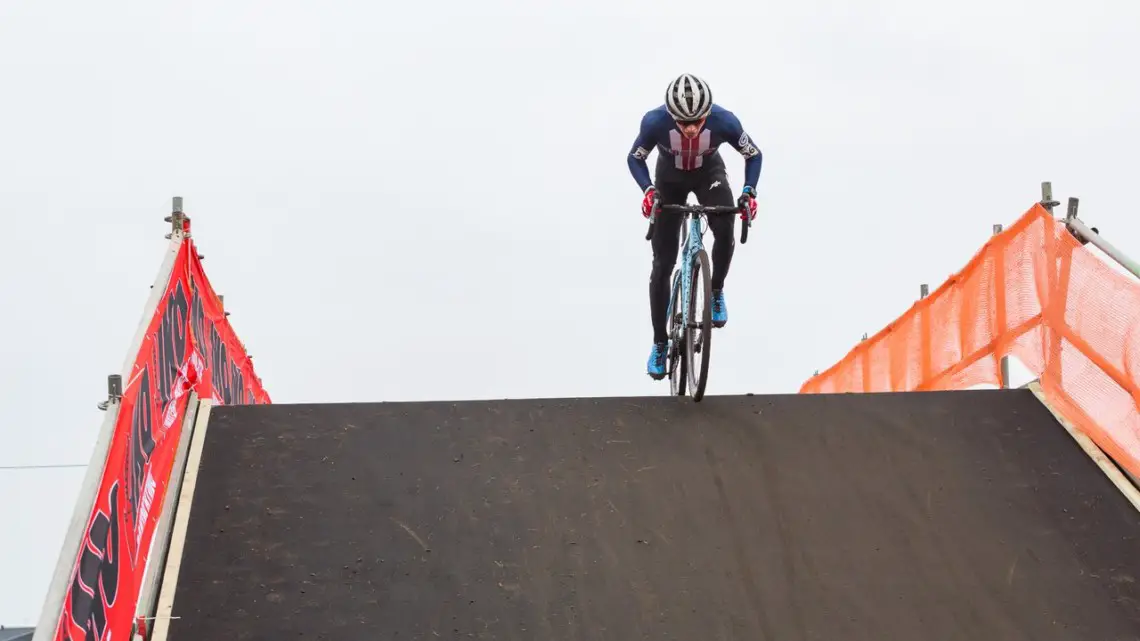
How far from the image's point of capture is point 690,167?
8.74 meters

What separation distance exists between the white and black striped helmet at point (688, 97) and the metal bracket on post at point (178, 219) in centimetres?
307

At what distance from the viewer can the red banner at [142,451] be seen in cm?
484

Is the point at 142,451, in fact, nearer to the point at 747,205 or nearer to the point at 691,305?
the point at 691,305

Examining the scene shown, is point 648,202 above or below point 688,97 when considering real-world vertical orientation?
below

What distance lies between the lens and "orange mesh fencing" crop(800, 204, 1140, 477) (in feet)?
23.4

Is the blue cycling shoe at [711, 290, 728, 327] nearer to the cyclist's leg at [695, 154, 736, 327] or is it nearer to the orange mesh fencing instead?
the cyclist's leg at [695, 154, 736, 327]

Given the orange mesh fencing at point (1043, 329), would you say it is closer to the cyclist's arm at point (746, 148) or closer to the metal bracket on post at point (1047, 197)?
the metal bracket on post at point (1047, 197)

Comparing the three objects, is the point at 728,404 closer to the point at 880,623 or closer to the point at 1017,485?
the point at 1017,485

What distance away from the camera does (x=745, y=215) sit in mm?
8344

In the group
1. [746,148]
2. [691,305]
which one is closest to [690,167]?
[746,148]

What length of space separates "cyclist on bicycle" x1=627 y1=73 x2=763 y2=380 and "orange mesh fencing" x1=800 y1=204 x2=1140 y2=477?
187cm

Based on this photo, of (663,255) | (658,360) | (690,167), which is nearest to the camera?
(690,167)

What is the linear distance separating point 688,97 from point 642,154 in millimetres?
656

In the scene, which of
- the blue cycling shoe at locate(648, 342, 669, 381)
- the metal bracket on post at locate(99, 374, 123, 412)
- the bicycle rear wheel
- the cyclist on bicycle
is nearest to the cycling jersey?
the cyclist on bicycle
